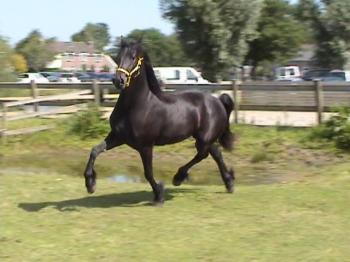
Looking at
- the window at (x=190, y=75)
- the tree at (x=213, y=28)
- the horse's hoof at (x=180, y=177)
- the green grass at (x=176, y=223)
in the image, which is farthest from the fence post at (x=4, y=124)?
the window at (x=190, y=75)

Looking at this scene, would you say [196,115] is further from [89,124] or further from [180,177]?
[89,124]

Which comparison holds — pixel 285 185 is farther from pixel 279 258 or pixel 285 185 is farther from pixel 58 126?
pixel 58 126

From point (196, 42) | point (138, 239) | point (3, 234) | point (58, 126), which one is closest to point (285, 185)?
point (138, 239)

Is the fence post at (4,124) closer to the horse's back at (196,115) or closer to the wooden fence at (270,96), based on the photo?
the wooden fence at (270,96)

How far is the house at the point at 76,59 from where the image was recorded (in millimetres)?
122713

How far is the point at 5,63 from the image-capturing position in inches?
1377

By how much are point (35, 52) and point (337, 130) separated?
9876 cm

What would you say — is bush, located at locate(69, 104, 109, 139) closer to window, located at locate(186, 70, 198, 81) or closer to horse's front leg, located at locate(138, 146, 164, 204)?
horse's front leg, located at locate(138, 146, 164, 204)

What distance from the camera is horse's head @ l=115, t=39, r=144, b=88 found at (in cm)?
752

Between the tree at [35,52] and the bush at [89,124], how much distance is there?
92.2 metres

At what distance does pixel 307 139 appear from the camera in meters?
14.2

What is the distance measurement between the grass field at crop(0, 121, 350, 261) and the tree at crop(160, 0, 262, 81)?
23150mm

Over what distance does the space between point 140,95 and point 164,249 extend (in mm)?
2508

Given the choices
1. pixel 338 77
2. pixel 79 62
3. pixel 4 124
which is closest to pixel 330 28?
pixel 338 77
